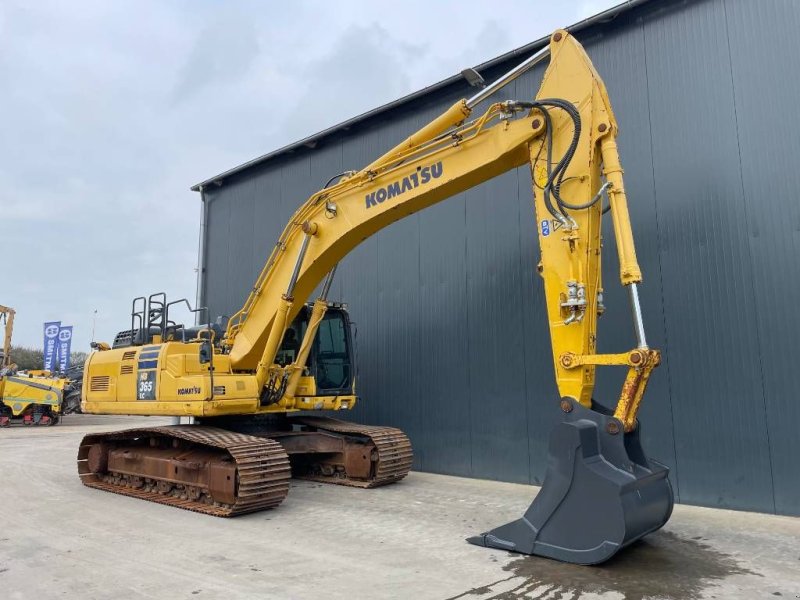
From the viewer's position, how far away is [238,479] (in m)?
7.11

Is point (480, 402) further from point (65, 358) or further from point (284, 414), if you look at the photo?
point (65, 358)

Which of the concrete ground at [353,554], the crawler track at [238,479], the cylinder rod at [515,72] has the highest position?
the cylinder rod at [515,72]

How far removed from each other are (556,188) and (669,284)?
3342mm

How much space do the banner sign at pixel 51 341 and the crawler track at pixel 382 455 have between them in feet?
78.5

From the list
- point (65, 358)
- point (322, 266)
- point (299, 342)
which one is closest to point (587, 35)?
point (322, 266)

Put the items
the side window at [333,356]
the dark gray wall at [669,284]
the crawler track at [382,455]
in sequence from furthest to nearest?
1. the side window at [333,356]
2. the crawler track at [382,455]
3. the dark gray wall at [669,284]

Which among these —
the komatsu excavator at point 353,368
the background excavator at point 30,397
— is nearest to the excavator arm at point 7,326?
the background excavator at point 30,397

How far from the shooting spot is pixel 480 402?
1004 cm

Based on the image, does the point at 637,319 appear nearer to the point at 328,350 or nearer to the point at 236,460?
the point at 236,460

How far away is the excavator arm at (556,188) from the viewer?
17.9 feet

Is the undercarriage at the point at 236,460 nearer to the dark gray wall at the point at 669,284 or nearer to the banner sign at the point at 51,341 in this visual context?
the dark gray wall at the point at 669,284

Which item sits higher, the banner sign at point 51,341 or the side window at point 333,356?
the banner sign at point 51,341

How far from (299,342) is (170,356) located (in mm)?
1890

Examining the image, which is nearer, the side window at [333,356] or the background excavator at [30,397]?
the side window at [333,356]
